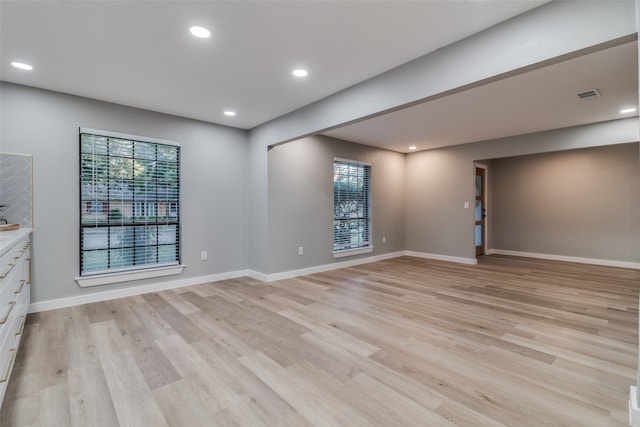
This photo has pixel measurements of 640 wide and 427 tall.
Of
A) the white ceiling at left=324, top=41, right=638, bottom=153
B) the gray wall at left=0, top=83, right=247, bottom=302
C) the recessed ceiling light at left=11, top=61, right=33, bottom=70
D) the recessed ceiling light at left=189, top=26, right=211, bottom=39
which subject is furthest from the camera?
the gray wall at left=0, top=83, right=247, bottom=302

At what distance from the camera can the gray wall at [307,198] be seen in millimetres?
4781

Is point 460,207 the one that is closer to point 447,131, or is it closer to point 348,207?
point 447,131

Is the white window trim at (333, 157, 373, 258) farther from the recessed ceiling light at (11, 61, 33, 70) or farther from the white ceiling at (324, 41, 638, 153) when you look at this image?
the recessed ceiling light at (11, 61, 33, 70)

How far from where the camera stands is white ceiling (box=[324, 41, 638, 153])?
2.88 meters

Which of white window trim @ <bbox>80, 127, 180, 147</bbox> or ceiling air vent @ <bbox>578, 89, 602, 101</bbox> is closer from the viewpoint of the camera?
ceiling air vent @ <bbox>578, 89, 602, 101</bbox>

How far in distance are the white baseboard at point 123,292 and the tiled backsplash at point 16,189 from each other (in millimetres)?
909

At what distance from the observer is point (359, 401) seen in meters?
1.80

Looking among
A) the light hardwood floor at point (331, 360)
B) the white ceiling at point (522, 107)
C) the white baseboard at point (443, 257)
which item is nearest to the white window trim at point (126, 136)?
the light hardwood floor at point (331, 360)

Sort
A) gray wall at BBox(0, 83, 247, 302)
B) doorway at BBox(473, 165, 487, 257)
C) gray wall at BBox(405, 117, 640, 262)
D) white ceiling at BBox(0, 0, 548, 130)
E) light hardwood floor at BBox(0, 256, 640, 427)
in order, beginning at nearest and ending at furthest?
light hardwood floor at BBox(0, 256, 640, 427), white ceiling at BBox(0, 0, 548, 130), gray wall at BBox(0, 83, 247, 302), gray wall at BBox(405, 117, 640, 262), doorway at BBox(473, 165, 487, 257)

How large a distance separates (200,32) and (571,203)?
24.3 ft

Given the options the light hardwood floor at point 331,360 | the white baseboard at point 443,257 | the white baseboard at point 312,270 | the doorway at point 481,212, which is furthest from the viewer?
the doorway at point 481,212

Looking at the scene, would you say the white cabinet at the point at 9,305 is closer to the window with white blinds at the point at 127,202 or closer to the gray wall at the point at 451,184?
the window with white blinds at the point at 127,202

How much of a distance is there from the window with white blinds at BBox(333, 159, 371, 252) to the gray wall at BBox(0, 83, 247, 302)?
1.96 m

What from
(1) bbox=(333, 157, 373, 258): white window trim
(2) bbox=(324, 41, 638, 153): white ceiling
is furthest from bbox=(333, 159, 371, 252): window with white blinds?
(2) bbox=(324, 41, 638, 153): white ceiling
